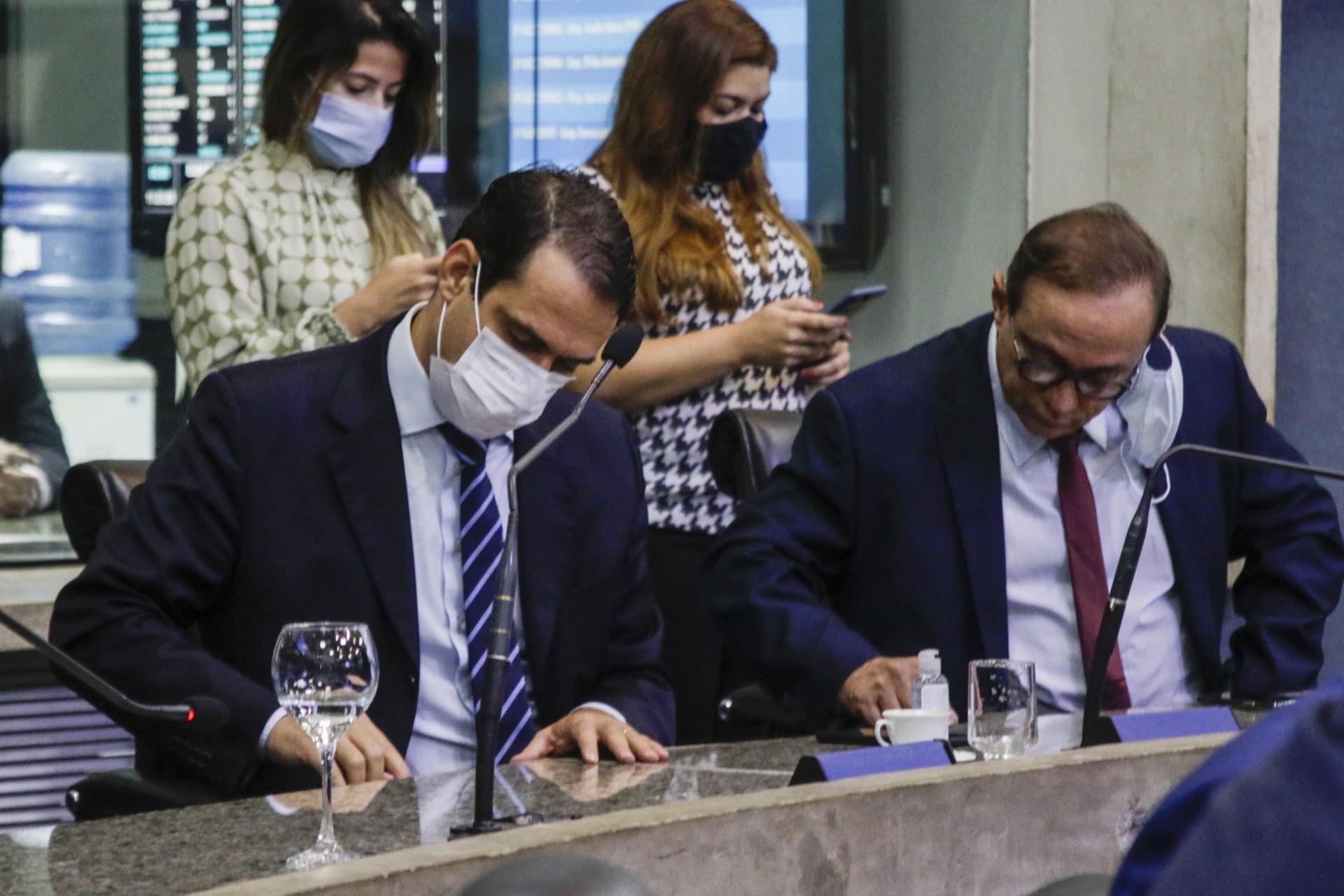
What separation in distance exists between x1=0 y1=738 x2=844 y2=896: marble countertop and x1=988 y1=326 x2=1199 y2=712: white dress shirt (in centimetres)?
54

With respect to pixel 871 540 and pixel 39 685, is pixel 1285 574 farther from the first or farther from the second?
pixel 39 685

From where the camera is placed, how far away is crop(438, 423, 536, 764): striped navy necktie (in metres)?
1.91

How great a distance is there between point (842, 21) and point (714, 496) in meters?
1.76

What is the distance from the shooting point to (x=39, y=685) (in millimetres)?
2850

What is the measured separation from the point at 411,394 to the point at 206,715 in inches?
28.6

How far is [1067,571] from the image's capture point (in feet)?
7.41

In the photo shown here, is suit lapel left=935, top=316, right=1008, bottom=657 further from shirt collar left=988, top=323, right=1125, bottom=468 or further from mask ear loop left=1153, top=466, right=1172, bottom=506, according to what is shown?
mask ear loop left=1153, top=466, right=1172, bottom=506

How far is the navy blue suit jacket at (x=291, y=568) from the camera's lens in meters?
1.81

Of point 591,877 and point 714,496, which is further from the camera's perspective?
point 714,496

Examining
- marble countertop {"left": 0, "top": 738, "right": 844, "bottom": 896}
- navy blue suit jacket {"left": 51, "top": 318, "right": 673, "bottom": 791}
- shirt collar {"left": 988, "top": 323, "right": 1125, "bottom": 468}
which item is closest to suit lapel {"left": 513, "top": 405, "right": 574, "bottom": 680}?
navy blue suit jacket {"left": 51, "top": 318, "right": 673, "bottom": 791}

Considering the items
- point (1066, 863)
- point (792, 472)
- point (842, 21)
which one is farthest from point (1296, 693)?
point (842, 21)

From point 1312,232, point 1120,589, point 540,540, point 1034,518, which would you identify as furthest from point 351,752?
point 1312,232

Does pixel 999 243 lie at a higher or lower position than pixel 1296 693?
higher

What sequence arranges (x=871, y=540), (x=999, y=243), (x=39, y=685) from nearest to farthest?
(x=871, y=540)
(x=39, y=685)
(x=999, y=243)
